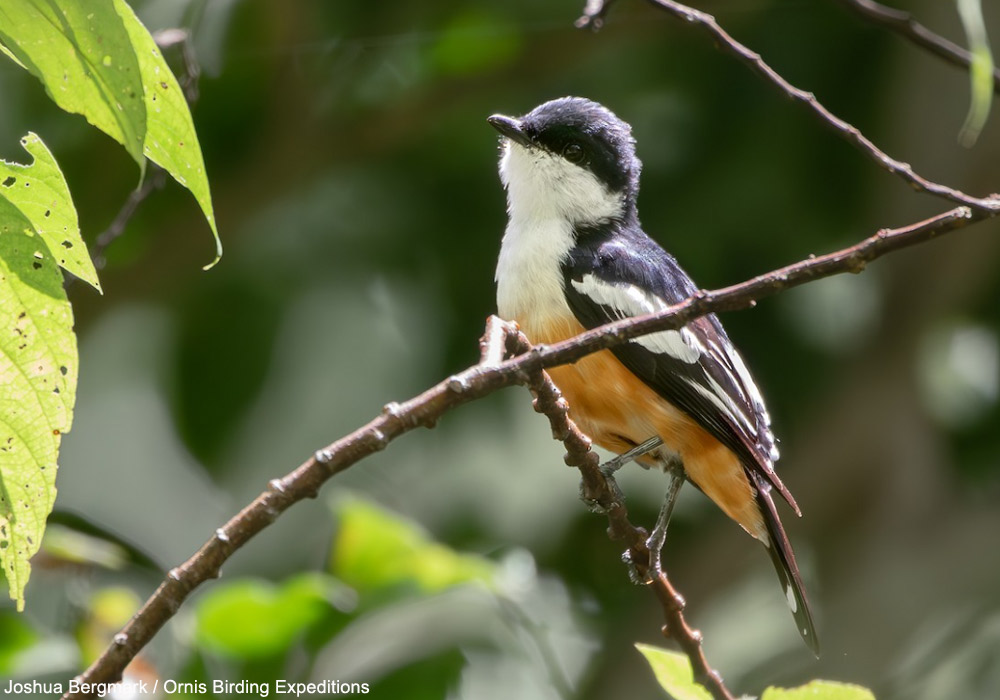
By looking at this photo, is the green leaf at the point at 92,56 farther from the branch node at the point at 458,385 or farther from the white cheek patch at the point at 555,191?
the white cheek patch at the point at 555,191

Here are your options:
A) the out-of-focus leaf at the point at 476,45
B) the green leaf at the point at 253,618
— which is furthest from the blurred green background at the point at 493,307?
the green leaf at the point at 253,618

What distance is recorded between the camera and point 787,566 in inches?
123

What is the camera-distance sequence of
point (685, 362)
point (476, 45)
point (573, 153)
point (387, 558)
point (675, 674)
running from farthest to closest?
point (476, 45) < point (573, 153) < point (387, 558) < point (685, 362) < point (675, 674)

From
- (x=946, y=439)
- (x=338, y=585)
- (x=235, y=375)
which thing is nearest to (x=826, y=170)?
(x=946, y=439)

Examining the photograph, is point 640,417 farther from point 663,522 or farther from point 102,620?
point 102,620

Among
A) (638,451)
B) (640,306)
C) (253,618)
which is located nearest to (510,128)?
(640,306)

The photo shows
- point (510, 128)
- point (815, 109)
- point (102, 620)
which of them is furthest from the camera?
point (510, 128)

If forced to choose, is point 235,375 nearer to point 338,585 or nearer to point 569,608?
point 569,608

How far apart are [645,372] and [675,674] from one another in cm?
143

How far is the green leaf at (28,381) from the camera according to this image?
148 centimetres

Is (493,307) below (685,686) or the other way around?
below

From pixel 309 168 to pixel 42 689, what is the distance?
230 centimetres

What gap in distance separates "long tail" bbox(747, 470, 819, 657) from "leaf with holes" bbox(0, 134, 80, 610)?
196cm

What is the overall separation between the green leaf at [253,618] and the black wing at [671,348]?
3.25ft
